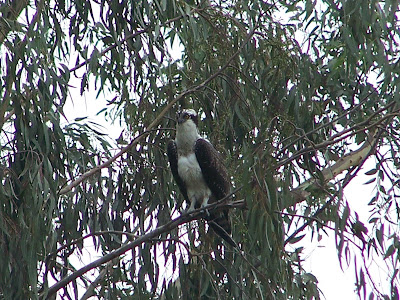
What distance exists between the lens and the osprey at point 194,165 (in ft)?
13.3

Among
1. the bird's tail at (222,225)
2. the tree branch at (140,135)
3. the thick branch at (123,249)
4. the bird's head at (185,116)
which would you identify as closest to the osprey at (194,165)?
the bird's head at (185,116)

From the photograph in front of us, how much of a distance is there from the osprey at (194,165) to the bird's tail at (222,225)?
0.26 metres

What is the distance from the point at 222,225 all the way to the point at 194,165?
40cm

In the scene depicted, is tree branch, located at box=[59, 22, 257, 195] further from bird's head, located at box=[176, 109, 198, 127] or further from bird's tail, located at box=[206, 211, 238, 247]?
bird's tail, located at box=[206, 211, 238, 247]

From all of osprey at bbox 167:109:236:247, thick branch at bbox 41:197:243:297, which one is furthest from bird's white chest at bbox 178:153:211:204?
thick branch at bbox 41:197:243:297

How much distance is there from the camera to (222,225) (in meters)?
3.90

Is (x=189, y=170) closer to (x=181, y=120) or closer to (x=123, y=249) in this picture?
(x=181, y=120)

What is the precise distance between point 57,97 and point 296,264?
4.38 ft

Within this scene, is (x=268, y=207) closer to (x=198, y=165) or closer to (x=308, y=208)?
(x=308, y=208)

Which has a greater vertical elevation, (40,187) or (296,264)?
(40,187)

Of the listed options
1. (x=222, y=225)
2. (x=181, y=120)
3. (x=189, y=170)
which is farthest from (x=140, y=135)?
(x=222, y=225)

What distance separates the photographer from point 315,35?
3857 mm

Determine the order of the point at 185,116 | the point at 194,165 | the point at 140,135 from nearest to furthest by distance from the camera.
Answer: the point at 140,135 < the point at 185,116 < the point at 194,165

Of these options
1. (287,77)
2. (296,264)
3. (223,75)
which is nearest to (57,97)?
(223,75)
